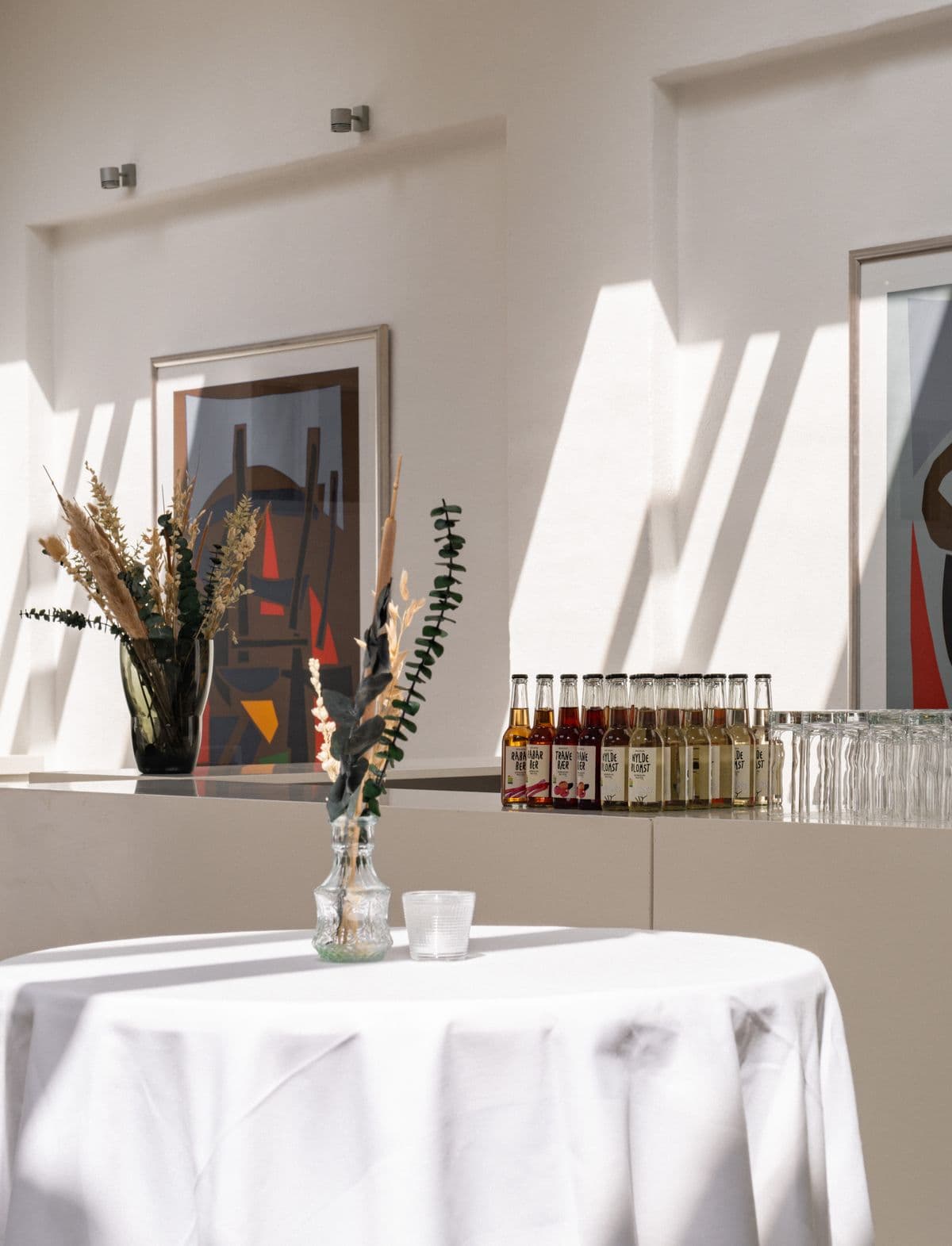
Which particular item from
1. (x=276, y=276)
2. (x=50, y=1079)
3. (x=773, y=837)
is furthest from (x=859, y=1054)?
(x=276, y=276)

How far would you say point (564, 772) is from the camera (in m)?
2.96

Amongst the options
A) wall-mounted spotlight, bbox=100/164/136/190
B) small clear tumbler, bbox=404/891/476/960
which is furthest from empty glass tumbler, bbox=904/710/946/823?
wall-mounted spotlight, bbox=100/164/136/190

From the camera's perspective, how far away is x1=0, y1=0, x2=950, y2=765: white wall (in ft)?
14.7

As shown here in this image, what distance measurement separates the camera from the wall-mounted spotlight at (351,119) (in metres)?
5.32

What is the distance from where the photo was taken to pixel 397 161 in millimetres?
5449

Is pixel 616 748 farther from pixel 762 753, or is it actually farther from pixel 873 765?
pixel 873 765

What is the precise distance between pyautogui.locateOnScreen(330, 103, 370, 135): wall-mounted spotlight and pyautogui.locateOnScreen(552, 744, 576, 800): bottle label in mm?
3069

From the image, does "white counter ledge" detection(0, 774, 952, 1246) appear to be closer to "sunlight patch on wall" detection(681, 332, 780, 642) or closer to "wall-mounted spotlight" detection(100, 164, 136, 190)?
"sunlight patch on wall" detection(681, 332, 780, 642)

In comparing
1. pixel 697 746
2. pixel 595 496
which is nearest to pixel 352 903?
Answer: pixel 697 746

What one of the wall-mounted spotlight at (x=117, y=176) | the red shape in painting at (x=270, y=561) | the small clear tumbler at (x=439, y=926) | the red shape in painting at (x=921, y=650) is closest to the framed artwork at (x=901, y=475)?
the red shape in painting at (x=921, y=650)

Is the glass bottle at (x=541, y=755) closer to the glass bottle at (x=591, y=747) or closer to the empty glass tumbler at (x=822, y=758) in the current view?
the glass bottle at (x=591, y=747)

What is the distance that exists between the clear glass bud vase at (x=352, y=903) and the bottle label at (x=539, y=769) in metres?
1.03

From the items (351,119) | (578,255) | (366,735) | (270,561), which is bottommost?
(366,735)

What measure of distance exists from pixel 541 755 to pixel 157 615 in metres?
1.47
